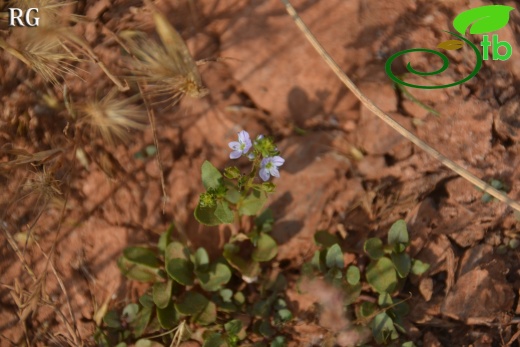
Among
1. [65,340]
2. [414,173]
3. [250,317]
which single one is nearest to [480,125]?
[414,173]

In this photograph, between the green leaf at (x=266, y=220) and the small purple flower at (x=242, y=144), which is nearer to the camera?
the small purple flower at (x=242, y=144)

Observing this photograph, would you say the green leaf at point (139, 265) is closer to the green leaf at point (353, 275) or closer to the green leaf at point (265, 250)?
the green leaf at point (265, 250)

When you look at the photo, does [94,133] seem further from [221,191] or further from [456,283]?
[456,283]

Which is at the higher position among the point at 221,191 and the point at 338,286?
the point at 221,191

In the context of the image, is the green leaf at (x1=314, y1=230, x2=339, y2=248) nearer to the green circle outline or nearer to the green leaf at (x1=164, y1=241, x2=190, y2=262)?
the green leaf at (x1=164, y1=241, x2=190, y2=262)

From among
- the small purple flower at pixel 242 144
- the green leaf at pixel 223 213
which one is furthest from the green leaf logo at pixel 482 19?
the green leaf at pixel 223 213

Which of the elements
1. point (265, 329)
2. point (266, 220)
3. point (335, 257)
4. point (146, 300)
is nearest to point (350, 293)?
point (335, 257)

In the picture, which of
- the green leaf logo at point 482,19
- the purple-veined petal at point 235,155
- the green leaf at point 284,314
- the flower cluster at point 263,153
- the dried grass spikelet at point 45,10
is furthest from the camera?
the green leaf logo at point 482,19
